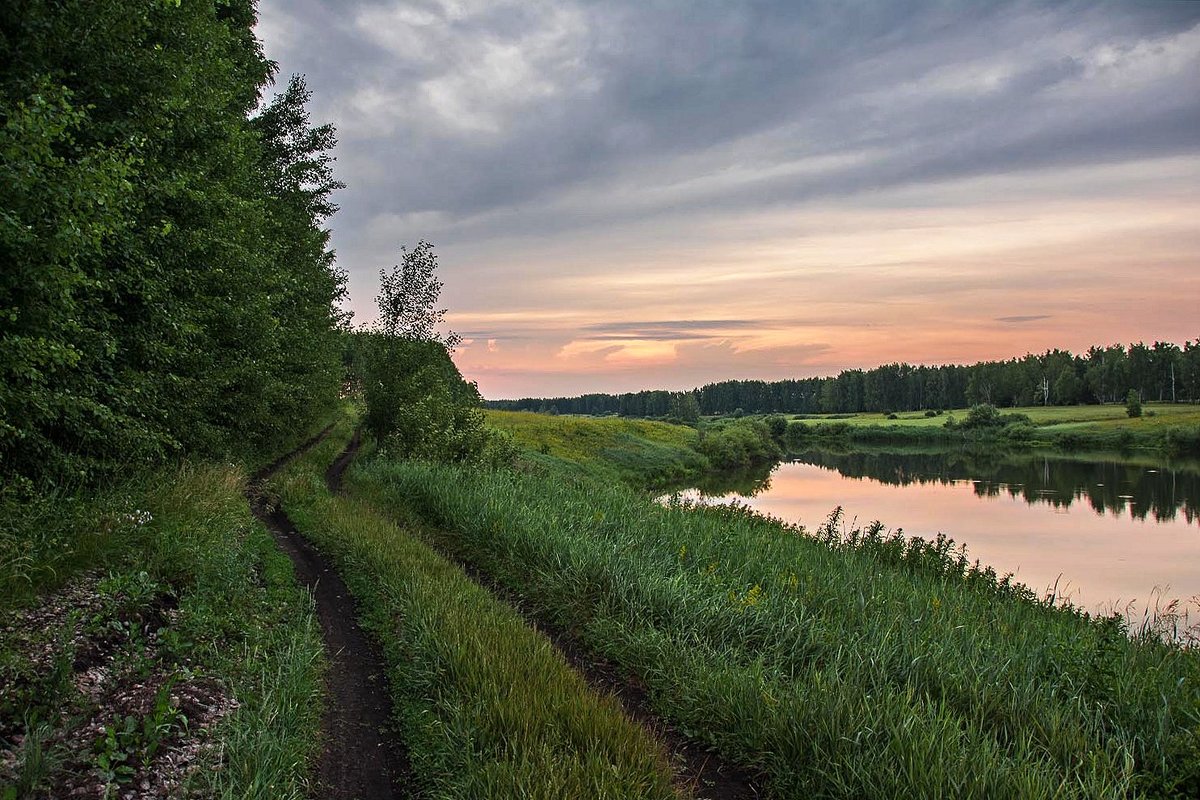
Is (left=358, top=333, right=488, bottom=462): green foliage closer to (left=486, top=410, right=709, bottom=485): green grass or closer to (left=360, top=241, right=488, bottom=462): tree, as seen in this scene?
(left=360, top=241, right=488, bottom=462): tree

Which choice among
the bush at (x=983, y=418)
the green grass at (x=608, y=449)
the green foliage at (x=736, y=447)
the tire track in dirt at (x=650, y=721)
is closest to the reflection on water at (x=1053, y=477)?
the green foliage at (x=736, y=447)

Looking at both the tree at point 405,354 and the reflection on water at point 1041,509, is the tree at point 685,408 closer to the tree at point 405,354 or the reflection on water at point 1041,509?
the reflection on water at point 1041,509

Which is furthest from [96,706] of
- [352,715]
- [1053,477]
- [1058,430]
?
[1058,430]

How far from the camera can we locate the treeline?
6.02 m

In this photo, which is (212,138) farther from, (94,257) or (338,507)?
(338,507)

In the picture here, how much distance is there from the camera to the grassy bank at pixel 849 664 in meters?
4.03

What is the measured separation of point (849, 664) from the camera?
536 centimetres

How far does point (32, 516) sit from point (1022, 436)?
9159 cm

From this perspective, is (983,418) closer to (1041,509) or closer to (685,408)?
(685,408)

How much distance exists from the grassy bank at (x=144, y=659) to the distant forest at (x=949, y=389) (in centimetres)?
10215

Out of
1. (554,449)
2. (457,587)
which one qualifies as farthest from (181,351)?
(554,449)

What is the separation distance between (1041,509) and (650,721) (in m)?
31.7

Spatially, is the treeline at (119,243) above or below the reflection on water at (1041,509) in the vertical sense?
above

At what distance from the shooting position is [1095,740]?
434 centimetres
